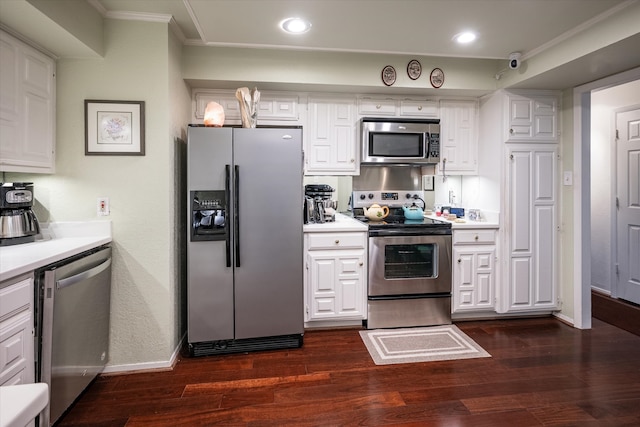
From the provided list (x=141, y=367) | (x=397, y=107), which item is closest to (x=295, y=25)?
(x=397, y=107)

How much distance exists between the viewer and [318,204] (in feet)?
10.2

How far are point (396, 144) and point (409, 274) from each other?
121 centimetres

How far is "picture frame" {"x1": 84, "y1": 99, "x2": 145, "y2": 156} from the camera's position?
2268 mm

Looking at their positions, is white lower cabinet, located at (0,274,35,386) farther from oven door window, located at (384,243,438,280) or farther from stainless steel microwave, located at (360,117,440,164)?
stainless steel microwave, located at (360,117,440,164)

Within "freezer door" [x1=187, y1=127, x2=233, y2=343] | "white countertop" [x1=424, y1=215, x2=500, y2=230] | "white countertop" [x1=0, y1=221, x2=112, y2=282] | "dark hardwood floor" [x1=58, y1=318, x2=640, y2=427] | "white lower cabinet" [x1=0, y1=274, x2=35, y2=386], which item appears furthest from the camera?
"white countertop" [x1=424, y1=215, x2=500, y2=230]

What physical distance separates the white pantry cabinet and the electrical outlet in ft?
1.14

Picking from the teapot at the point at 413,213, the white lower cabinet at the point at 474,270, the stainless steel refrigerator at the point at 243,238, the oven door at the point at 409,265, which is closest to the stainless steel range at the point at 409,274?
the oven door at the point at 409,265

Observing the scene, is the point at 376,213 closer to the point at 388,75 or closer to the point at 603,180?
the point at 388,75

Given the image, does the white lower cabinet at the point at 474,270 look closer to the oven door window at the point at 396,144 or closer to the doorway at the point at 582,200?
the doorway at the point at 582,200

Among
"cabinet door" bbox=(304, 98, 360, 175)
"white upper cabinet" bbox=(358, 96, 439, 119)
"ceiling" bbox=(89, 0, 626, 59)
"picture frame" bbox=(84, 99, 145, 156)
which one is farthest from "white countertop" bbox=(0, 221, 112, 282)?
"white upper cabinet" bbox=(358, 96, 439, 119)

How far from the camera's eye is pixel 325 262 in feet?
9.62


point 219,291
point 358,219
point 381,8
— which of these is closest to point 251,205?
point 219,291

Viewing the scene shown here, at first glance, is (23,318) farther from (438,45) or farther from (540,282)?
(540,282)

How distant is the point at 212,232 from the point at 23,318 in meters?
1.17
